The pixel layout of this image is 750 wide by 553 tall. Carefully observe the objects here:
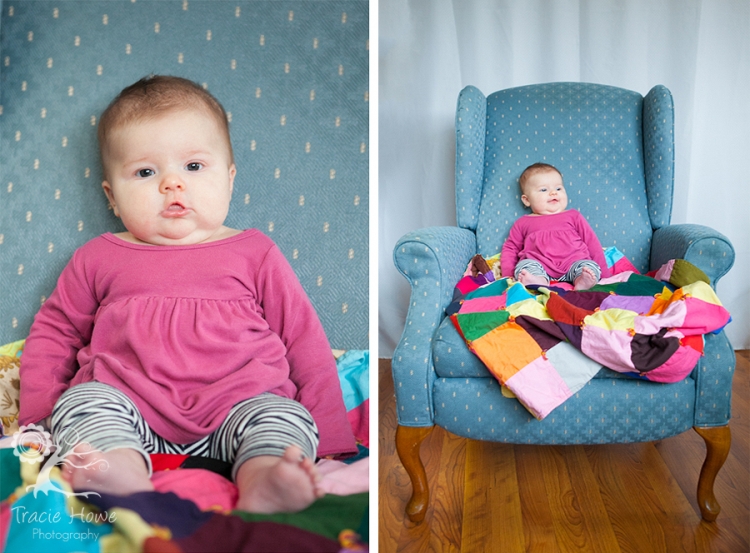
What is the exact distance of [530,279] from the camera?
5.03ft

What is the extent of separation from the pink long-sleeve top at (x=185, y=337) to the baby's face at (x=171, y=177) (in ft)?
0.08

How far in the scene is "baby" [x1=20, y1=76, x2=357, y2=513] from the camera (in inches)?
25.4

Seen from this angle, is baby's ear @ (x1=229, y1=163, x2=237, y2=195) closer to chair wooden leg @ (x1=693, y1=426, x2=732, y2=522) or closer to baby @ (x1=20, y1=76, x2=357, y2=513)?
baby @ (x1=20, y1=76, x2=357, y2=513)

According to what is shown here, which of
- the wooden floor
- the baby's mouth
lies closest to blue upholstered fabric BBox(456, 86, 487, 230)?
the wooden floor

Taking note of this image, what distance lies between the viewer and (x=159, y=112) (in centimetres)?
69

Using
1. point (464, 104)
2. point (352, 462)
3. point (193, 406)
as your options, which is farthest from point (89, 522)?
point (464, 104)

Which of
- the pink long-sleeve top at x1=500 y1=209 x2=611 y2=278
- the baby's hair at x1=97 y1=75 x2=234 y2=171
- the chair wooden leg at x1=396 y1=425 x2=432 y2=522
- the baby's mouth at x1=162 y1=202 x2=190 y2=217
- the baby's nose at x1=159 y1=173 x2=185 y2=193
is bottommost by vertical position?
the chair wooden leg at x1=396 y1=425 x2=432 y2=522

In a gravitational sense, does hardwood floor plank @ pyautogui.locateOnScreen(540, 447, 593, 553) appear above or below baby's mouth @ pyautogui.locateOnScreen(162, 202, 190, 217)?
below

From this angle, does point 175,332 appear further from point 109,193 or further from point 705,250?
point 705,250

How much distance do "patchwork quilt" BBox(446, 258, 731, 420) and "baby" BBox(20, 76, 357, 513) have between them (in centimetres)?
52

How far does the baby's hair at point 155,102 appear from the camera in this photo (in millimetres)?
697

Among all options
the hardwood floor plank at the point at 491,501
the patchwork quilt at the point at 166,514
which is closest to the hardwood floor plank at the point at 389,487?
the hardwood floor plank at the point at 491,501

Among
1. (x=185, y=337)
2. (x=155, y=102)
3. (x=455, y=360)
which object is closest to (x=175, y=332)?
(x=185, y=337)

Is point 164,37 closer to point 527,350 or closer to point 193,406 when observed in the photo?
point 193,406
